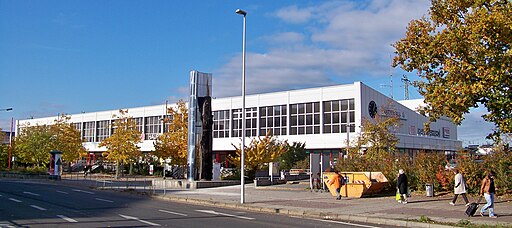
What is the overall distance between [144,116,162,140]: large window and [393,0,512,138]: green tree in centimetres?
6576

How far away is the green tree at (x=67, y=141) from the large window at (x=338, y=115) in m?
31.0

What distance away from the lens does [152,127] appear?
3361 inches

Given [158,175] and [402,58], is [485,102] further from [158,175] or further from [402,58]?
[158,175]

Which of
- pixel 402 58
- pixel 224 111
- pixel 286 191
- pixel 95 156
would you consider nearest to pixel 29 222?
pixel 402 58

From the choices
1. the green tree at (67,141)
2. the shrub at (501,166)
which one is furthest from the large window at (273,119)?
the shrub at (501,166)

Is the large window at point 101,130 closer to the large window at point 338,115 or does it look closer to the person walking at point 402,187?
the large window at point 338,115

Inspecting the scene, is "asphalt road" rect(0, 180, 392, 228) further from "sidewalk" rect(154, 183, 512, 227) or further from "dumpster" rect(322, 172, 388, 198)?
"dumpster" rect(322, 172, 388, 198)

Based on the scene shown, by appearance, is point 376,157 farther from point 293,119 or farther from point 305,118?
point 293,119

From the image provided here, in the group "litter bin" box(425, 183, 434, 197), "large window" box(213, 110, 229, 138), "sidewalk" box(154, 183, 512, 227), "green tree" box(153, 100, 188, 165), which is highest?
"large window" box(213, 110, 229, 138)

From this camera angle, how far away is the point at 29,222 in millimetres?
14758

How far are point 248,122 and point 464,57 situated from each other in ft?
177

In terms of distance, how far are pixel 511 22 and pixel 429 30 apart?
169 inches

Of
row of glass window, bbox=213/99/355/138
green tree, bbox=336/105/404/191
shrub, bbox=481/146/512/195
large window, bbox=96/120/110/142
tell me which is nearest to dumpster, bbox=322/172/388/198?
green tree, bbox=336/105/404/191

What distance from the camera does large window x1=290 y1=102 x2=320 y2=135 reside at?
2539 inches
